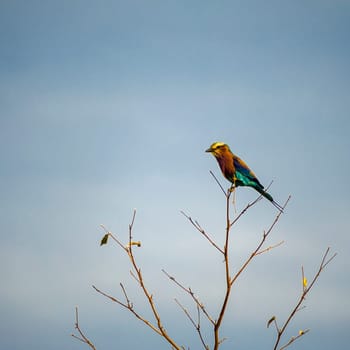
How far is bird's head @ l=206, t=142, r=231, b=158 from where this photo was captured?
7.66 metres

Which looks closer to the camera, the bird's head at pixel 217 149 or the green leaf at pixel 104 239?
the green leaf at pixel 104 239

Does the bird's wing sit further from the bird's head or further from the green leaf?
the green leaf

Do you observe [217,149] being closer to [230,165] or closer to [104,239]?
[230,165]

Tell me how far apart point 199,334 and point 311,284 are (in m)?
1.06

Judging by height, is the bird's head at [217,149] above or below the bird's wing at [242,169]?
above

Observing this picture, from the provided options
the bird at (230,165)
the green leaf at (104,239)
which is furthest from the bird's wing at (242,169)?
the green leaf at (104,239)

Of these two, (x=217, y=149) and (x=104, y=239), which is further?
(x=217, y=149)

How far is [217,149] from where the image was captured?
25.2 feet

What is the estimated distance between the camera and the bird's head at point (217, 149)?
7660 millimetres

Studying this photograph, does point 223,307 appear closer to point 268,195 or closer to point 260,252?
Result: point 260,252

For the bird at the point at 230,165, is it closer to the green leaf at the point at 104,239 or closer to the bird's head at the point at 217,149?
the bird's head at the point at 217,149

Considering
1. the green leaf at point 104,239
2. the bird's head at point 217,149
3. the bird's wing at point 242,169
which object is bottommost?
the green leaf at point 104,239

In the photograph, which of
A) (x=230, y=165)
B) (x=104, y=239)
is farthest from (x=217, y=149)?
(x=104, y=239)

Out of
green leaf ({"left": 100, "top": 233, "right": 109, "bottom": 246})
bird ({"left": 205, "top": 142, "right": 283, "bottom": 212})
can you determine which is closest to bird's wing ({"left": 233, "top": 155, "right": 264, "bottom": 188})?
bird ({"left": 205, "top": 142, "right": 283, "bottom": 212})
